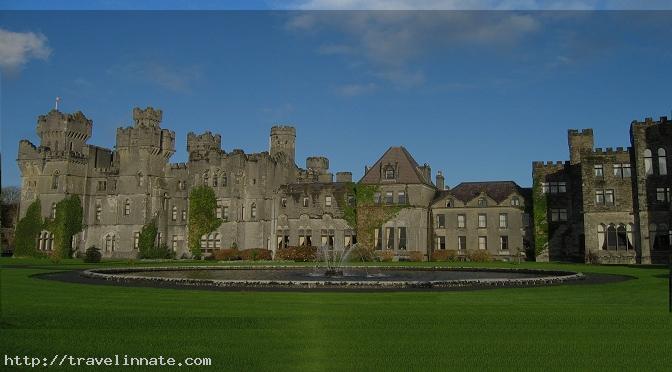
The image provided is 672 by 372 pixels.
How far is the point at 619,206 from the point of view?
52562 millimetres

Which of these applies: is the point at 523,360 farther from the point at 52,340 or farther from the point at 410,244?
the point at 410,244

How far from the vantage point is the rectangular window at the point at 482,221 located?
60.8 metres

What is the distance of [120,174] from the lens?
70.6 meters

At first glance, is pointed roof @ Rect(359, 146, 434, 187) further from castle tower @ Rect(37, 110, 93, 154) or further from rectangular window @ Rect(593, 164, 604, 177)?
castle tower @ Rect(37, 110, 93, 154)

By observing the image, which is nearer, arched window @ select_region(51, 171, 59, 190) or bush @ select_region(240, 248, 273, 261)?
bush @ select_region(240, 248, 273, 261)

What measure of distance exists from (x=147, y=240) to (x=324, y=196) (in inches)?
814

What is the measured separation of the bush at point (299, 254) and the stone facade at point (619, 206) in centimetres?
2210

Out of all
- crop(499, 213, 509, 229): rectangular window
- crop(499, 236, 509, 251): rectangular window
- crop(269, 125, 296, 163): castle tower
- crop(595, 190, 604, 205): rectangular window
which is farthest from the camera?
crop(269, 125, 296, 163): castle tower

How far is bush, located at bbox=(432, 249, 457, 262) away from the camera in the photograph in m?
58.7

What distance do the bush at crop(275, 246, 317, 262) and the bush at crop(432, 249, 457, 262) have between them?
11.9 meters

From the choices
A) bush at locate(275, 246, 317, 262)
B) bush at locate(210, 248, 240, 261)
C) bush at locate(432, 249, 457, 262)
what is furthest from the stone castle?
bush at locate(275, 246, 317, 262)

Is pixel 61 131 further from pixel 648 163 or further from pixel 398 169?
pixel 648 163

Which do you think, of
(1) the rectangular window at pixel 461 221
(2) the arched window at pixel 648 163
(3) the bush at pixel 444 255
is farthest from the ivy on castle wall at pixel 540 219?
(2) the arched window at pixel 648 163

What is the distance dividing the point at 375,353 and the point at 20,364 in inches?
229
